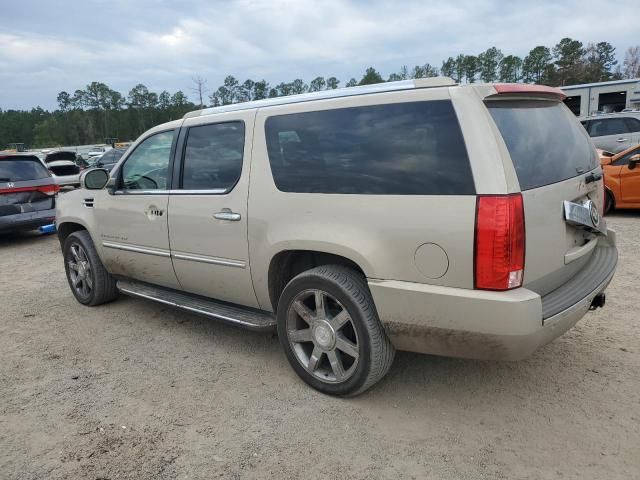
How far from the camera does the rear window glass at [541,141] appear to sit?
2596 mm

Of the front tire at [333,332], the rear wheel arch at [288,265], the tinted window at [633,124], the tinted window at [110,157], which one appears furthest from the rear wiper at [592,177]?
the tinted window at [110,157]

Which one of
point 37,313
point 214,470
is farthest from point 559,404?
point 37,313

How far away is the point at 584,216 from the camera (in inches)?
116

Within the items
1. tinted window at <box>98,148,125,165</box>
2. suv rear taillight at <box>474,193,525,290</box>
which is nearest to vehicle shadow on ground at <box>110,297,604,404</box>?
suv rear taillight at <box>474,193,525,290</box>

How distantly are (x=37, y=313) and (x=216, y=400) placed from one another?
9.92 feet

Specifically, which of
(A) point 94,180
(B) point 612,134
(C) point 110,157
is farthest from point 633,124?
(C) point 110,157

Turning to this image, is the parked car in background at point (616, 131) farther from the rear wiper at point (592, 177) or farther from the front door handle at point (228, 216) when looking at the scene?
the front door handle at point (228, 216)

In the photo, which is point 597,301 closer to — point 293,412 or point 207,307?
point 293,412

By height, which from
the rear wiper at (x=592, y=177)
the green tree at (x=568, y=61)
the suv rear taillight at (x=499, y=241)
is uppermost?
the green tree at (x=568, y=61)

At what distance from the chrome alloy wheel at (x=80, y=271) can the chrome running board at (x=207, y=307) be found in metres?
0.70

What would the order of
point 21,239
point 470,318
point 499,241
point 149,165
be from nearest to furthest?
1. point 499,241
2. point 470,318
3. point 149,165
4. point 21,239

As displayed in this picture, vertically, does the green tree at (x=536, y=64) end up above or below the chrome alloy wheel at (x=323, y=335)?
above

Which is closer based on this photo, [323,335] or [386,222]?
[386,222]

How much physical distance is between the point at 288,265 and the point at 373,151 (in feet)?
3.40
